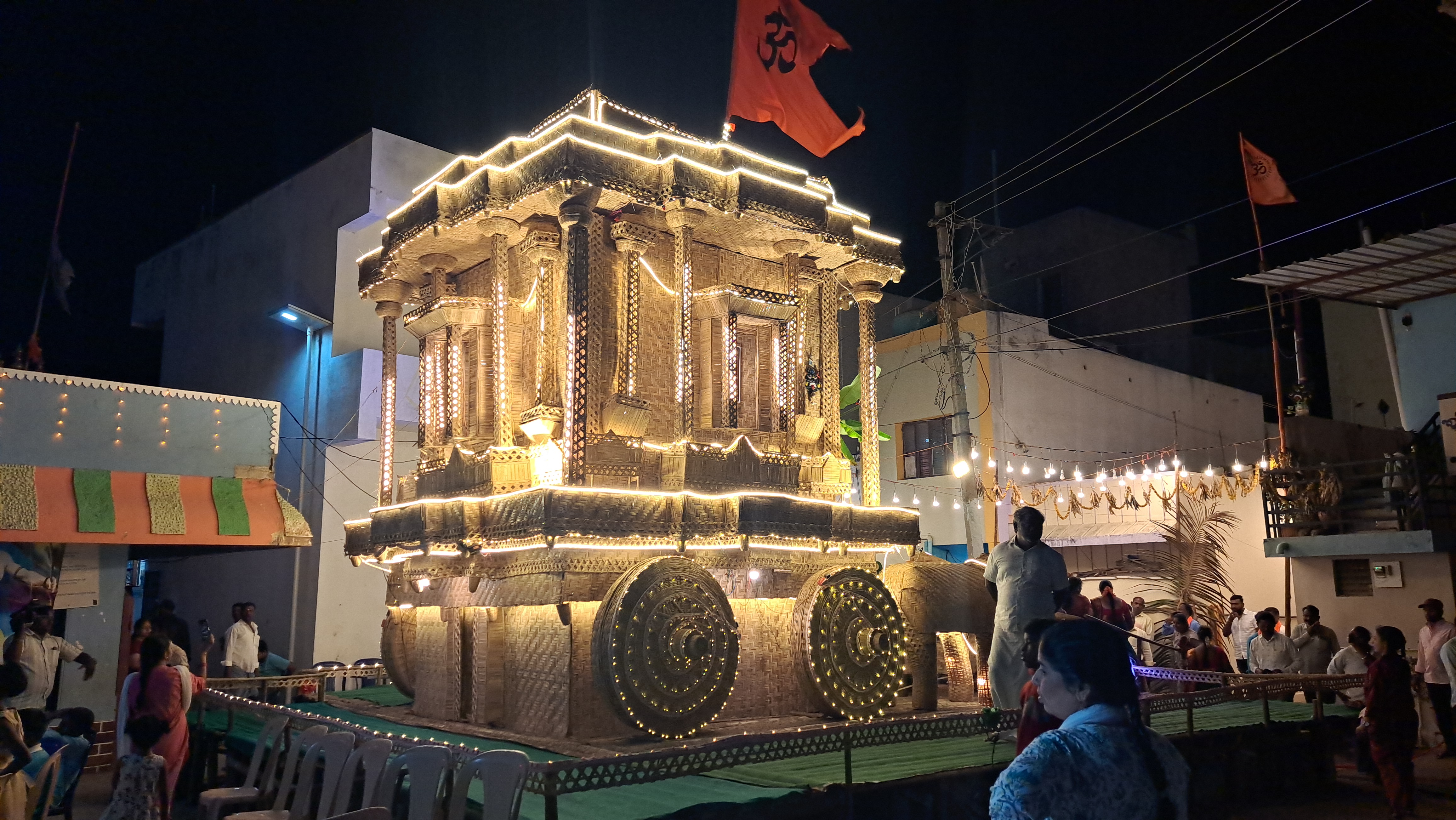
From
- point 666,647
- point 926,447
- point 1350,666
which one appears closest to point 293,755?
point 666,647

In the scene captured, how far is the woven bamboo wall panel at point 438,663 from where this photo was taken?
10727 mm

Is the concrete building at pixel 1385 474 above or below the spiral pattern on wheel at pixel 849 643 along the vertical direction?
above

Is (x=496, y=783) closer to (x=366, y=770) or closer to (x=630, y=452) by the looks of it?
(x=366, y=770)

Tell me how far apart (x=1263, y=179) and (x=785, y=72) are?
1046cm

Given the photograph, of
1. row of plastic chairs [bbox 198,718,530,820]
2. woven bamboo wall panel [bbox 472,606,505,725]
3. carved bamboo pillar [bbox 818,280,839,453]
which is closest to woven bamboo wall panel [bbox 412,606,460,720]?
woven bamboo wall panel [bbox 472,606,505,725]

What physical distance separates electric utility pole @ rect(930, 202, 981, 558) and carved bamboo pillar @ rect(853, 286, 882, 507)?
5107 mm

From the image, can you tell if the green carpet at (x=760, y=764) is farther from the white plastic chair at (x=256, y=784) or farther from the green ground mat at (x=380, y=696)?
the green ground mat at (x=380, y=696)

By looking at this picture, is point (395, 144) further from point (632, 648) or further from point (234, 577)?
point (632, 648)

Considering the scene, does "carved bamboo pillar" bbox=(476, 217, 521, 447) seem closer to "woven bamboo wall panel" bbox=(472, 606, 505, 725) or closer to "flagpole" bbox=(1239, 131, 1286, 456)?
"woven bamboo wall panel" bbox=(472, 606, 505, 725)

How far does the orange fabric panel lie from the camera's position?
1256cm

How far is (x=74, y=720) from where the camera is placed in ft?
26.0

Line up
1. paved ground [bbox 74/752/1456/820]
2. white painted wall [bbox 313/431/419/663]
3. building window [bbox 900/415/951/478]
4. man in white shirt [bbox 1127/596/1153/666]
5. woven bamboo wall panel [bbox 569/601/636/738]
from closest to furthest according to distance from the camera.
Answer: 1. woven bamboo wall panel [bbox 569/601/636/738]
2. paved ground [bbox 74/752/1456/820]
3. man in white shirt [bbox 1127/596/1153/666]
4. white painted wall [bbox 313/431/419/663]
5. building window [bbox 900/415/951/478]

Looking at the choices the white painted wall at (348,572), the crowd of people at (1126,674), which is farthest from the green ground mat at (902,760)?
the white painted wall at (348,572)

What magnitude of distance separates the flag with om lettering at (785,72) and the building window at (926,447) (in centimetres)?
1173
